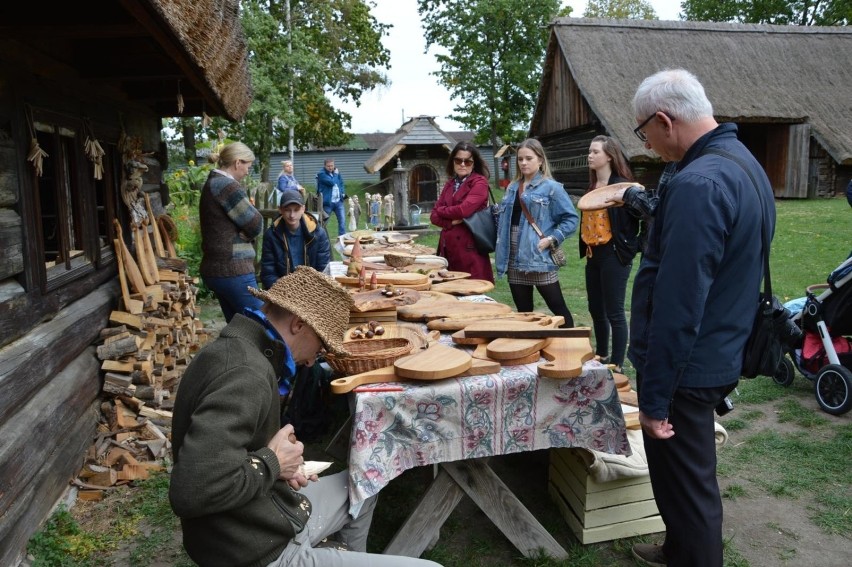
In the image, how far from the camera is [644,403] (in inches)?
92.2

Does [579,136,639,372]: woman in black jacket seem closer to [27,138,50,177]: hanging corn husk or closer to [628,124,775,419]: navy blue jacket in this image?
[628,124,775,419]: navy blue jacket

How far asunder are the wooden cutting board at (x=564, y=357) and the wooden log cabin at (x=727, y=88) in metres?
16.1

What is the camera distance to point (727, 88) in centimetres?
2061

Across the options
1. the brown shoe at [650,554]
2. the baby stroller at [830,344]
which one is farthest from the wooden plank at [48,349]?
the baby stroller at [830,344]

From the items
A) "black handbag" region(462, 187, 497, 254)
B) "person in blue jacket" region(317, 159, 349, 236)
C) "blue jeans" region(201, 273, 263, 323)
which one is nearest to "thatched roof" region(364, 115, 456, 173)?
"person in blue jacket" region(317, 159, 349, 236)

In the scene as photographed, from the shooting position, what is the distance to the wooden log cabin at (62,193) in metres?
3.15

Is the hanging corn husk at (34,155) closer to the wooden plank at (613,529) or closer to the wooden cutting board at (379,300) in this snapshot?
the wooden cutting board at (379,300)

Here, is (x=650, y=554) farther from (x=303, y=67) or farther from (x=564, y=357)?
(x=303, y=67)

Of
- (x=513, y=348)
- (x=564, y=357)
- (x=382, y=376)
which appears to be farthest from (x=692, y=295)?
(x=382, y=376)

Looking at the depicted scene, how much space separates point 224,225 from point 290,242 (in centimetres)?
77

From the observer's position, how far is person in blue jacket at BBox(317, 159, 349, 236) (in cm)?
1566

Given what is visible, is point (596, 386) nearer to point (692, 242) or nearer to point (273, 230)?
point (692, 242)

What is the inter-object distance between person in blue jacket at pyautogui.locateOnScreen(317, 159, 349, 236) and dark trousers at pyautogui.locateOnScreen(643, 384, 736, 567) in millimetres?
13615

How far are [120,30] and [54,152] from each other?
4.44ft
